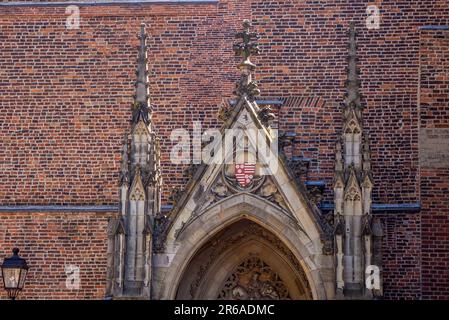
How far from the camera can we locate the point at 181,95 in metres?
22.0

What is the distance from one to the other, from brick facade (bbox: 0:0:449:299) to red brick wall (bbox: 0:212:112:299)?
0.07 ft

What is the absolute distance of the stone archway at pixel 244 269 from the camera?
63.4 ft

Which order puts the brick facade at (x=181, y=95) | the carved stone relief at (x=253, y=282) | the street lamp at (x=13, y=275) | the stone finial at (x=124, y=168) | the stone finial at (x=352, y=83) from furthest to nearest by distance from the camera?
1. the brick facade at (x=181, y=95)
2. the carved stone relief at (x=253, y=282)
3. the street lamp at (x=13, y=275)
4. the stone finial at (x=352, y=83)
5. the stone finial at (x=124, y=168)

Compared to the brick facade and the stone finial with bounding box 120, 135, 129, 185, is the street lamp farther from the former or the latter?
the brick facade

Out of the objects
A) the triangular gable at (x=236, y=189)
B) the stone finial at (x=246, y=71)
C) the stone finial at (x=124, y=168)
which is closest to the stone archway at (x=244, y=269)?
the triangular gable at (x=236, y=189)

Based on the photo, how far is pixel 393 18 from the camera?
21844 millimetres

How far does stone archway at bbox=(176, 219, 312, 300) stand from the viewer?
19.3m

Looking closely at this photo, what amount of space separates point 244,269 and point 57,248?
3.27 m

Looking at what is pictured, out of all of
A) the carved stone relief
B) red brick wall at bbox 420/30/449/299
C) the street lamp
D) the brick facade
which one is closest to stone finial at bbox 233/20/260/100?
the carved stone relief

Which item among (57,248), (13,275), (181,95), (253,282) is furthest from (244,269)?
(181,95)

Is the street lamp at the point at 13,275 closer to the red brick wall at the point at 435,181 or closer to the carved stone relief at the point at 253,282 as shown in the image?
the carved stone relief at the point at 253,282

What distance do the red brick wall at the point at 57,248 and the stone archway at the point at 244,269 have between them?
240 cm

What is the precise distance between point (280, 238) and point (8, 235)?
4909 mm

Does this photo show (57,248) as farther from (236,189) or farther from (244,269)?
(236,189)
